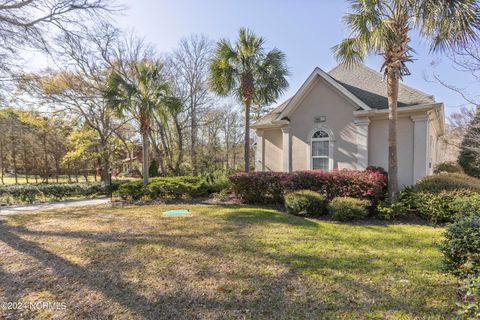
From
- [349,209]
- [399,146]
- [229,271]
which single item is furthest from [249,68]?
[229,271]

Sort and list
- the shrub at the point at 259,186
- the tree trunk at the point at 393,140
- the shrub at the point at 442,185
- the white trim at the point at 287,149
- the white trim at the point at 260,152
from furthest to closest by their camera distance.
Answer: the white trim at the point at 260,152 < the white trim at the point at 287,149 < the shrub at the point at 259,186 < the tree trunk at the point at 393,140 < the shrub at the point at 442,185

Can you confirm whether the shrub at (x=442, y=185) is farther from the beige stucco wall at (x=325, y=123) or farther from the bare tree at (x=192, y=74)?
the bare tree at (x=192, y=74)

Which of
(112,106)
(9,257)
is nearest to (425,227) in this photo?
(9,257)

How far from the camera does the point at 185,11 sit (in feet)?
34.9

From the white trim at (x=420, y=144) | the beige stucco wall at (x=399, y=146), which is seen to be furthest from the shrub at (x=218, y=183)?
the white trim at (x=420, y=144)

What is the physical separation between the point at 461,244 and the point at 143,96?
41.3ft

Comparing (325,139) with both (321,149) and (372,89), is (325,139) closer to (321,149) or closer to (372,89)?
(321,149)

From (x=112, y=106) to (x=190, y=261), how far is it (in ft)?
31.7

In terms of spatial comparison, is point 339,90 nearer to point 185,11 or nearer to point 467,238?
point 185,11

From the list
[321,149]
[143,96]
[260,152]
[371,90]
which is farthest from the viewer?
[260,152]

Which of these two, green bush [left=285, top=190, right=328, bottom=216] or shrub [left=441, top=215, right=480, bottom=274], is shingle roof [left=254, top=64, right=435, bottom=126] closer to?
green bush [left=285, top=190, right=328, bottom=216]

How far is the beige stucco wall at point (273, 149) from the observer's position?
45.3 ft

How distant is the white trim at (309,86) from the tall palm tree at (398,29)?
5.92 ft

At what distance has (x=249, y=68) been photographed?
12039 millimetres
